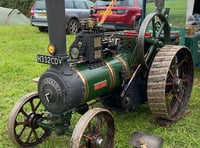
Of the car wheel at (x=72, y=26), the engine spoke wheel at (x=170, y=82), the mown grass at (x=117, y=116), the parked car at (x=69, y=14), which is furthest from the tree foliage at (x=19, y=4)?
the engine spoke wheel at (x=170, y=82)

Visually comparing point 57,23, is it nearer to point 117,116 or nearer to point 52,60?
point 52,60

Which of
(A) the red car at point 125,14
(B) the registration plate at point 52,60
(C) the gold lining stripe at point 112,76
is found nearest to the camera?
(B) the registration plate at point 52,60

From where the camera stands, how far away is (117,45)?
3.47 meters

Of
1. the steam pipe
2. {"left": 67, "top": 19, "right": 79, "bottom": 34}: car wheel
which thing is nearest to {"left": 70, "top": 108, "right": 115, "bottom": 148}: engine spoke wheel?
the steam pipe

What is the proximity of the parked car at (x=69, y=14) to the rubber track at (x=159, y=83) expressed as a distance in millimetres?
8050

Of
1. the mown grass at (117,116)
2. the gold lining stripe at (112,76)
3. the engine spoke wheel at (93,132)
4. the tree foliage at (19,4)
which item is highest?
the tree foliage at (19,4)

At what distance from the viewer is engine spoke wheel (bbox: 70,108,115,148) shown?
254 centimetres

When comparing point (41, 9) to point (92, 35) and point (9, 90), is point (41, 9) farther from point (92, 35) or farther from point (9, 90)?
point (92, 35)

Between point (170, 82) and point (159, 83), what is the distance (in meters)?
0.39

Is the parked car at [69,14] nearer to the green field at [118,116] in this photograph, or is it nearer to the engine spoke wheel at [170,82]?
the green field at [118,116]

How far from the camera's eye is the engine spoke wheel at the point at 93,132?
8.32ft

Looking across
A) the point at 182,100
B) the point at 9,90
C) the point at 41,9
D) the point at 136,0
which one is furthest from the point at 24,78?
the point at 41,9

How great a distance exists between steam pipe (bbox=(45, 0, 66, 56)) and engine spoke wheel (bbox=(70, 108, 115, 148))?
2.06 feet

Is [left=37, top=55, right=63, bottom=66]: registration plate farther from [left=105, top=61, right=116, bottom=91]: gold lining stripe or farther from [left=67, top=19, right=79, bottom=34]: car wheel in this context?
[left=67, top=19, right=79, bottom=34]: car wheel
